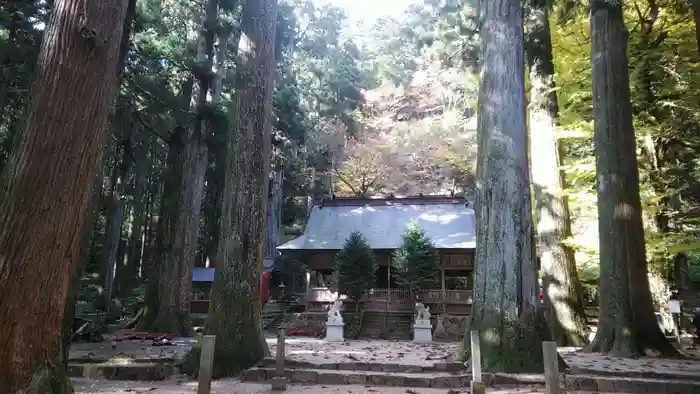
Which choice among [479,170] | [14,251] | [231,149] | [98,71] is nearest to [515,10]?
[479,170]

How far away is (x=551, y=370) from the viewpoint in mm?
4215

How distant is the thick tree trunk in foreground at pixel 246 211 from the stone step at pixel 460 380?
2.03 feet

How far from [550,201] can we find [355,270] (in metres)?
6.87

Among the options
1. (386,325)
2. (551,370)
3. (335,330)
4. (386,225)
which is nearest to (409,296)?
(386,325)

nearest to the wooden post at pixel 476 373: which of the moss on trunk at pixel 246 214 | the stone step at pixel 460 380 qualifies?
the stone step at pixel 460 380

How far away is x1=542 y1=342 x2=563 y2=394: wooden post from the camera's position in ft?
13.7

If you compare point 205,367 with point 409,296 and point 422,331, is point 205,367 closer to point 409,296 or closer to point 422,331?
point 422,331

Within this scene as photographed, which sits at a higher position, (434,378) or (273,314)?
(434,378)

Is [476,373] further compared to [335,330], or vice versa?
[335,330]

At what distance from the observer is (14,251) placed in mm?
3422

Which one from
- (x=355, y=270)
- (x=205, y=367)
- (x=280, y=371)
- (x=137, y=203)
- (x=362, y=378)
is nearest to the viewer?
(x=205, y=367)

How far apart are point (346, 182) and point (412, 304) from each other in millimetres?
13557

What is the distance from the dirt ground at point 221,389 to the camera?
5473 mm

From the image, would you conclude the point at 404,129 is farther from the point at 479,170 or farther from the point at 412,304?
the point at 479,170
